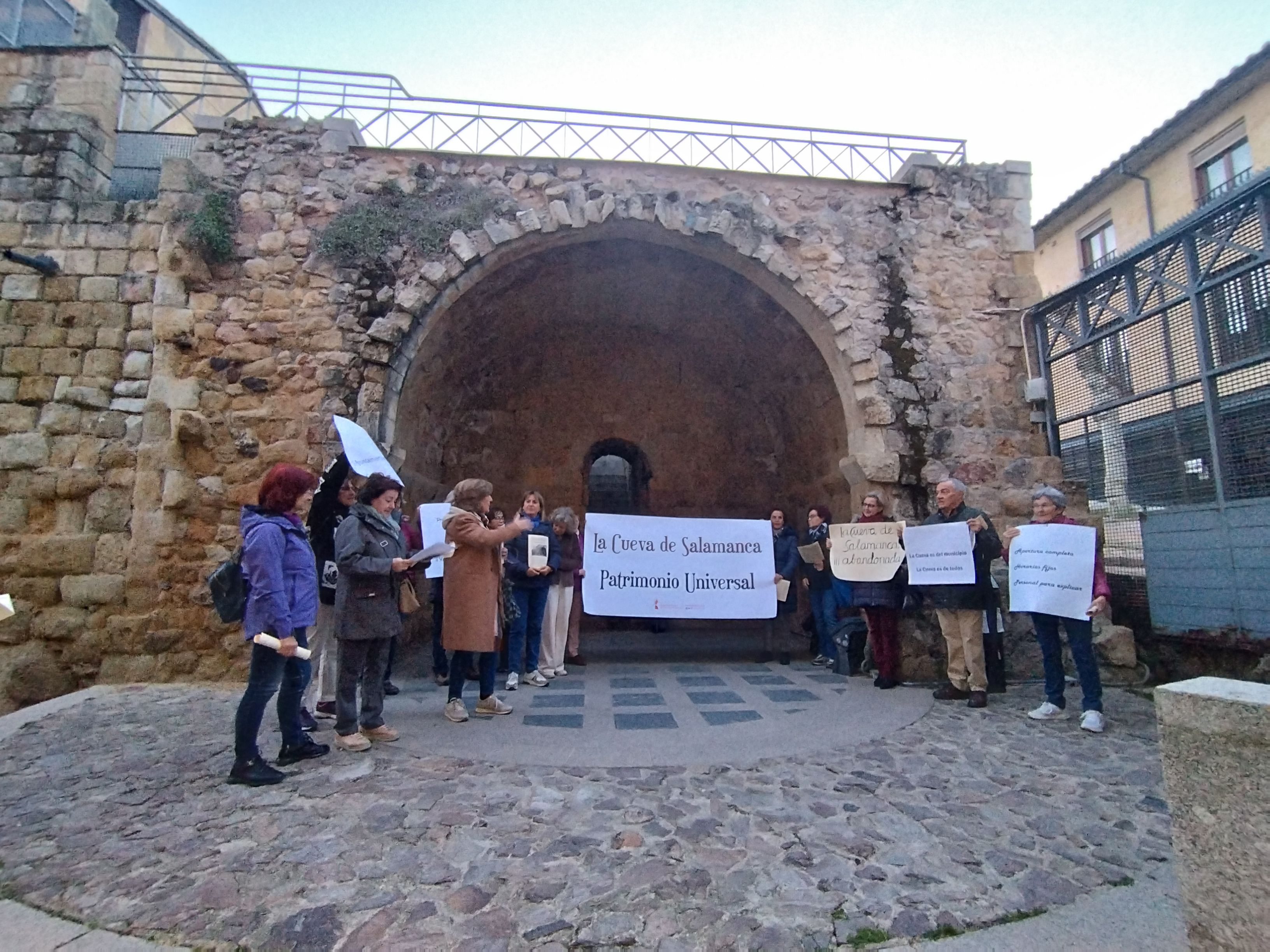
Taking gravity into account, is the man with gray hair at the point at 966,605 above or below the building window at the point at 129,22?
below

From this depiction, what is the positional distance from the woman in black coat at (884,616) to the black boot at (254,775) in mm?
4759

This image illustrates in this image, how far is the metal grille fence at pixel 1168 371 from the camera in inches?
210

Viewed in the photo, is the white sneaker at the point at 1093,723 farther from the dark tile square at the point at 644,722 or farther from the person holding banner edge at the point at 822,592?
the dark tile square at the point at 644,722

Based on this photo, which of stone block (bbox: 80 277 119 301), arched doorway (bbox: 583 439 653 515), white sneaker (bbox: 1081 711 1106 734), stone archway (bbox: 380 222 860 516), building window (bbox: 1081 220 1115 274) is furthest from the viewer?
building window (bbox: 1081 220 1115 274)

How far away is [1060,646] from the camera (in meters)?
4.93

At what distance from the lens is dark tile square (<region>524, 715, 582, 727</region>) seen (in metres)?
4.63

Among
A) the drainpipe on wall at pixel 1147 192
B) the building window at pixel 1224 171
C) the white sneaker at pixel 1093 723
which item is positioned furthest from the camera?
the drainpipe on wall at pixel 1147 192

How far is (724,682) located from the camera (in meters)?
6.29

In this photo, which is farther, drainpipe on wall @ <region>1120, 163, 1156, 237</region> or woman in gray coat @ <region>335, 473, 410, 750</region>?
drainpipe on wall @ <region>1120, 163, 1156, 237</region>

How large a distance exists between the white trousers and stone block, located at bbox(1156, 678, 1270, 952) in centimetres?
515

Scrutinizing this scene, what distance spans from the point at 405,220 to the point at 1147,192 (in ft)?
56.0

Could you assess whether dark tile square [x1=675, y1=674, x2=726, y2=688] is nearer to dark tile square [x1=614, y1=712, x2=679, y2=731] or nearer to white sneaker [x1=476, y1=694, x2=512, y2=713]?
dark tile square [x1=614, y1=712, x2=679, y2=731]

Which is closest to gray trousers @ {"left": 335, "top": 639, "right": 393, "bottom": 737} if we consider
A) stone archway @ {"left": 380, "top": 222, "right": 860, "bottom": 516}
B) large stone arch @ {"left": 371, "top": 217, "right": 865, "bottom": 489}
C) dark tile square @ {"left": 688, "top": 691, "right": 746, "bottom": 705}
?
dark tile square @ {"left": 688, "top": 691, "right": 746, "bottom": 705}

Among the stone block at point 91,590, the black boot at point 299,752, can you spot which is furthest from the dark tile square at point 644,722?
the stone block at point 91,590
